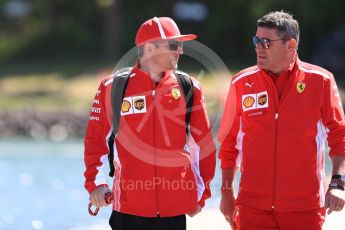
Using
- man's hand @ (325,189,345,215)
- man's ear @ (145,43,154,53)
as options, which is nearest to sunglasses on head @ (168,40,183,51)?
man's ear @ (145,43,154,53)

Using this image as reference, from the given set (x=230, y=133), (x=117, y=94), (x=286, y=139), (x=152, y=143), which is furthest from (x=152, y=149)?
(x=286, y=139)

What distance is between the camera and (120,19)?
94.8 feet

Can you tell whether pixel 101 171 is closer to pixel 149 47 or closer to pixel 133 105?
pixel 133 105

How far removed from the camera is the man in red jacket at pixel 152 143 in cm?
460

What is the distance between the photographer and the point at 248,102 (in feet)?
15.8

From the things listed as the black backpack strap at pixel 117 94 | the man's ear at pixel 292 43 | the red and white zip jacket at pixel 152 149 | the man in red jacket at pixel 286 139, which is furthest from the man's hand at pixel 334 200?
the black backpack strap at pixel 117 94

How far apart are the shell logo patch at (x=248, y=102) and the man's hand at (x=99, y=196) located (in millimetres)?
956

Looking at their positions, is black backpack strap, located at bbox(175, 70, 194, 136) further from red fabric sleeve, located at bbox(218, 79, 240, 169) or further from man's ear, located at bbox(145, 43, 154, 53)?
red fabric sleeve, located at bbox(218, 79, 240, 169)

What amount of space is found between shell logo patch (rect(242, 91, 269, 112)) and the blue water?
3.68 m

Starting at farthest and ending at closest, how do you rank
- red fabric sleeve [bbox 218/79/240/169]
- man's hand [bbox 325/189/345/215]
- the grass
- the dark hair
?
the grass → red fabric sleeve [bbox 218/79/240/169] → the dark hair → man's hand [bbox 325/189/345/215]

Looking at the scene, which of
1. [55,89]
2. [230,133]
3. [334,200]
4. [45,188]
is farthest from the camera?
[55,89]

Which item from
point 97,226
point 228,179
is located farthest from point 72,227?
point 228,179

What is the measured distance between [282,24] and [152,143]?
3.38ft

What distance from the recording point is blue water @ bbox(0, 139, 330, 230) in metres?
9.49
